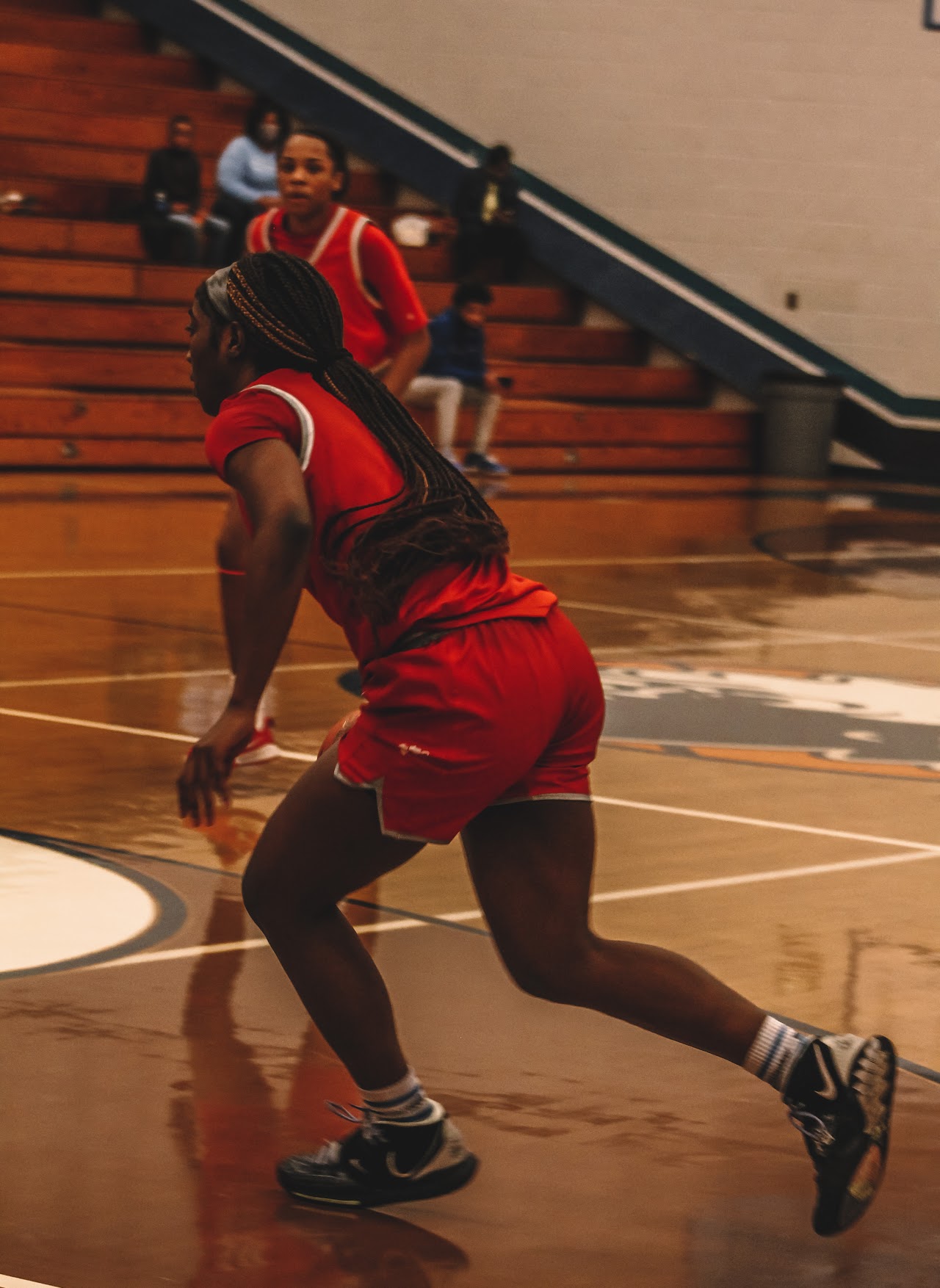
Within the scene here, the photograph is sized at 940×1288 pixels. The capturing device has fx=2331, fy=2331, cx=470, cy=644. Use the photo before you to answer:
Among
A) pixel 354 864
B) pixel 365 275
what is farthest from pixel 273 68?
pixel 354 864

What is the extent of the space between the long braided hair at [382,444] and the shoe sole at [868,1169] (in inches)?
36.4

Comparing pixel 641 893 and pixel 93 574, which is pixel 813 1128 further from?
pixel 93 574

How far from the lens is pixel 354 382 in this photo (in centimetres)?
345

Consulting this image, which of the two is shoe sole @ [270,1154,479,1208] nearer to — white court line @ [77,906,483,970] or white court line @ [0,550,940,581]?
white court line @ [77,906,483,970]

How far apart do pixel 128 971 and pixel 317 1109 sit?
865 mm

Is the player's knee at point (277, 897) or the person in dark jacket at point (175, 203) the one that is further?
the person in dark jacket at point (175, 203)

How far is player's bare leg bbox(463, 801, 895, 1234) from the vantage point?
3.28 metres

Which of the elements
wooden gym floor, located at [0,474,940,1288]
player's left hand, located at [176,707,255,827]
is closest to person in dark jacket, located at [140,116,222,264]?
wooden gym floor, located at [0,474,940,1288]

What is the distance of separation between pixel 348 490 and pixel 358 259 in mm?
3486

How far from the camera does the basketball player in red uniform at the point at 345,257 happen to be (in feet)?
21.8

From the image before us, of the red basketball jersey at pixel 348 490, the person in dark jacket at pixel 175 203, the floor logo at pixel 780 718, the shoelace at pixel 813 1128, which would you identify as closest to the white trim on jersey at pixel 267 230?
the floor logo at pixel 780 718

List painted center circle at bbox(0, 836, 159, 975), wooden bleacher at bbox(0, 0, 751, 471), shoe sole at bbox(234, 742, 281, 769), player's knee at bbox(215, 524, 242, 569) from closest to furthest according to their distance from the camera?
painted center circle at bbox(0, 836, 159, 975)
player's knee at bbox(215, 524, 242, 569)
shoe sole at bbox(234, 742, 281, 769)
wooden bleacher at bbox(0, 0, 751, 471)

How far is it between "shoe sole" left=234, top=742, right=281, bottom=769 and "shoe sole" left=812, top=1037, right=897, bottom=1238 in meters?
3.42

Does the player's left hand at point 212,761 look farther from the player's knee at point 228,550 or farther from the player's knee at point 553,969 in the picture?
the player's knee at point 228,550
